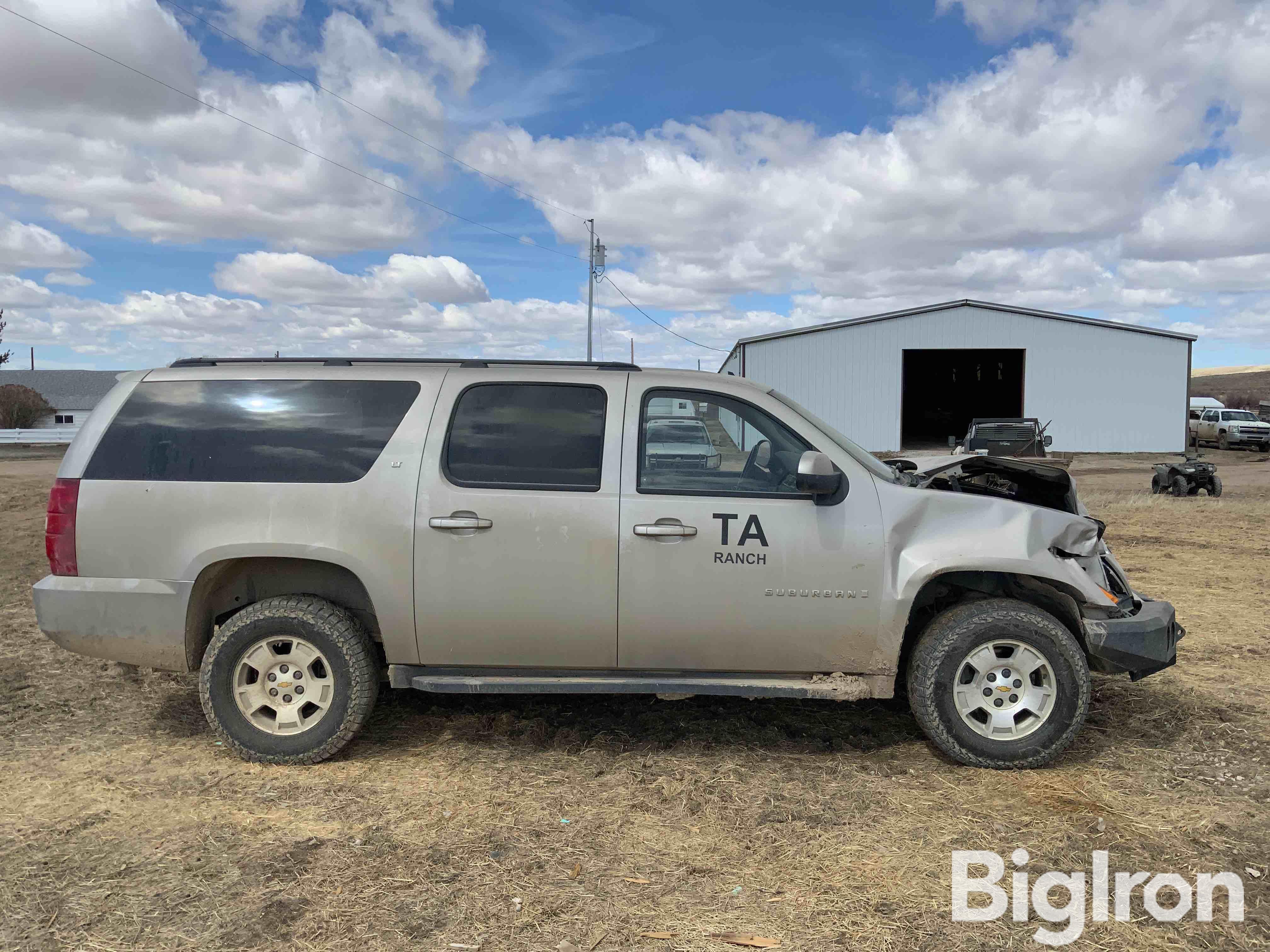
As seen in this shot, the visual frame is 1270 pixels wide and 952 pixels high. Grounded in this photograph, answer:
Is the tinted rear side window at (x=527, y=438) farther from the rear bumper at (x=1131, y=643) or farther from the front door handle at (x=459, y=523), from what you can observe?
the rear bumper at (x=1131, y=643)

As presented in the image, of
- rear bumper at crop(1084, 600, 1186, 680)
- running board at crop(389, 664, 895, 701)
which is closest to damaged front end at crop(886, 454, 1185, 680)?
rear bumper at crop(1084, 600, 1186, 680)

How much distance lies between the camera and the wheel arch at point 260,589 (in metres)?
4.36

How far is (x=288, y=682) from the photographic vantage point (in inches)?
170

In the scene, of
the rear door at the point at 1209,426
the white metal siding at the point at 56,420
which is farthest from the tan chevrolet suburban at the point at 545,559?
the rear door at the point at 1209,426

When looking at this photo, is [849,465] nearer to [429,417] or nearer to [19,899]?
[429,417]

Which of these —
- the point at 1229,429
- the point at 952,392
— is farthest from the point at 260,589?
the point at 952,392

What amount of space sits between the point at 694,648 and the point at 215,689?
2.29 m

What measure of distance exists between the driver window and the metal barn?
25510 mm

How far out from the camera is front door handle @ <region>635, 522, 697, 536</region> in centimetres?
411

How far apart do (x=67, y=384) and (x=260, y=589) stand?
75738 millimetres

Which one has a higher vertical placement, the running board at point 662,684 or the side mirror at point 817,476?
the side mirror at point 817,476

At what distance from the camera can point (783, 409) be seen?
4.37m

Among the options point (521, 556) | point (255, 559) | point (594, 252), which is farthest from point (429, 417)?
point (594, 252)

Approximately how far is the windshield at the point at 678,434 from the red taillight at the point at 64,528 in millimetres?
2761
